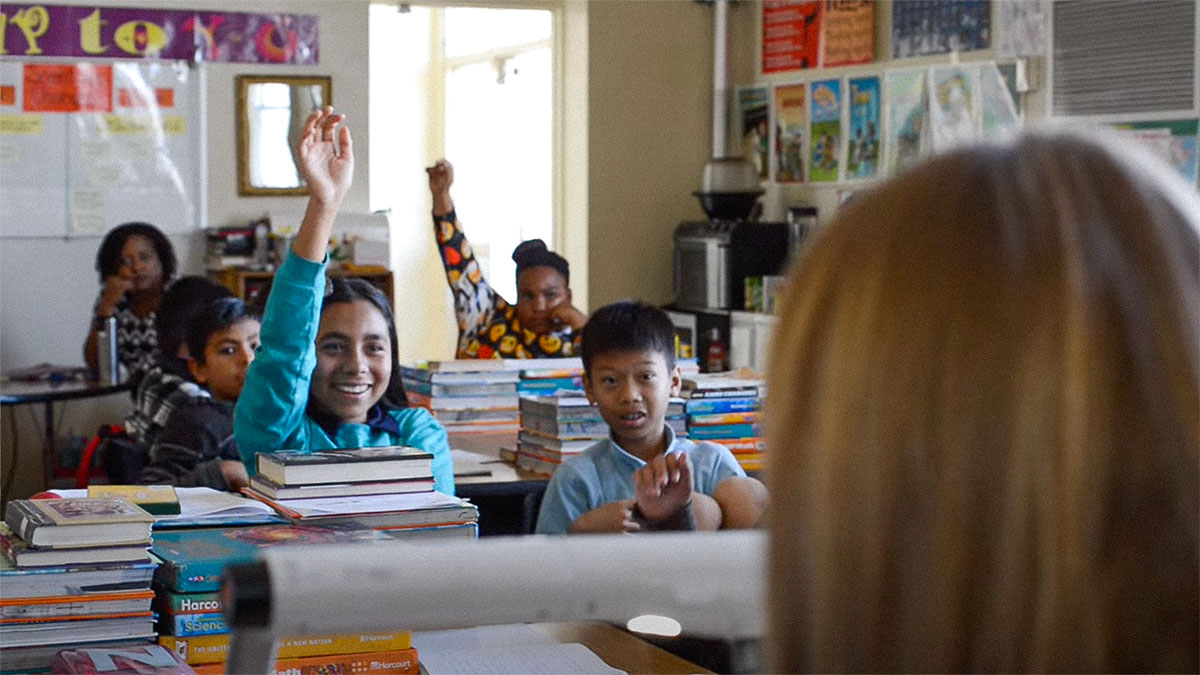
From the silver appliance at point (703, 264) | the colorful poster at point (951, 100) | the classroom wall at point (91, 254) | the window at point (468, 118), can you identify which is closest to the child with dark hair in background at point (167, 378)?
the classroom wall at point (91, 254)

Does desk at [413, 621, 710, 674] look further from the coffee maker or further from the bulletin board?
the bulletin board

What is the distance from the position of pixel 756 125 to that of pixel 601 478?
460 cm

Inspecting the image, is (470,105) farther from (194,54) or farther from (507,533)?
(507,533)

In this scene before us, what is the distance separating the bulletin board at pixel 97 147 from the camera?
6.51 metres

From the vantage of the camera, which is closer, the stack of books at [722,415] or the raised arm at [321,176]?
the raised arm at [321,176]

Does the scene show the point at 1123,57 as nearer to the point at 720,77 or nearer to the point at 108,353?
the point at 720,77

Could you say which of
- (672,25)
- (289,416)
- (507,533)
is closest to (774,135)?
(672,25)

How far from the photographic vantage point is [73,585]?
5.66 ft

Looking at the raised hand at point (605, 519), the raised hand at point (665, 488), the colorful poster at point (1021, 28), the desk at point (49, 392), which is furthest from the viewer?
the colorful poster at point (1021, 28)

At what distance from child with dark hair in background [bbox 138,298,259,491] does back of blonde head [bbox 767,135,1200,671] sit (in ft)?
8.43

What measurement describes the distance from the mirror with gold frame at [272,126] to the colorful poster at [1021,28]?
3002 mm

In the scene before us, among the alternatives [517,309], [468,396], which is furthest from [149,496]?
[517,309]

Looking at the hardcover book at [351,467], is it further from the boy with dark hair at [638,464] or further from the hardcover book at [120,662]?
the boy with dark hair at [638,464]

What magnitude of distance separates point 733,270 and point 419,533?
4.82 m
